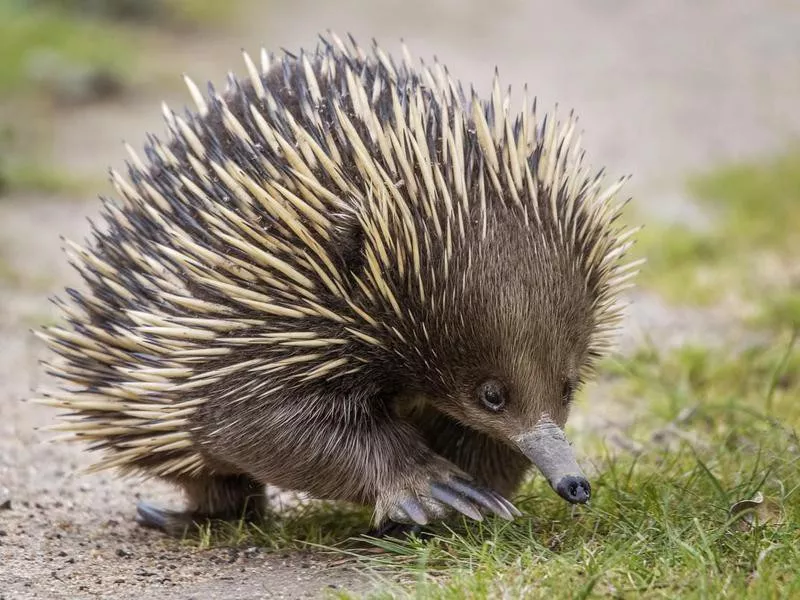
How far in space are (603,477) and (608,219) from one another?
0.83 meters

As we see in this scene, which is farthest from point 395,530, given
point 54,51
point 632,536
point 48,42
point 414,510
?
point 48,42

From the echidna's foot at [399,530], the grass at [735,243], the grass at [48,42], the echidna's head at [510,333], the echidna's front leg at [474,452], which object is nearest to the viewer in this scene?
the echidna's head at [510,333]

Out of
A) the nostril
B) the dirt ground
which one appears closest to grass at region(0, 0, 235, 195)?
the dirt ground

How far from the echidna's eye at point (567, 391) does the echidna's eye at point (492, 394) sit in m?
0.17

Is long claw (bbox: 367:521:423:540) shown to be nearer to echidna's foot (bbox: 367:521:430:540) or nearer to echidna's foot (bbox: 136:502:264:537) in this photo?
echidna's foot (bbox: 367:521:430:540)

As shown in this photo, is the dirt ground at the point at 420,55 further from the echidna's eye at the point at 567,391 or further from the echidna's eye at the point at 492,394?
the echidna's eye at the point at 567,391

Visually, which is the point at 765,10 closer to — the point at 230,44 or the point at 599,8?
the point at 599,8

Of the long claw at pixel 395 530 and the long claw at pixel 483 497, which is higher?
the long claw at pixel 483 497

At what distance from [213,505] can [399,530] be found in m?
0.81

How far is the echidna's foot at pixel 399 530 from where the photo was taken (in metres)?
3.60

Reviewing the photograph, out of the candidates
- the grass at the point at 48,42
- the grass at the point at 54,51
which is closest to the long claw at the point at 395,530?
the grass at the point at 54,51

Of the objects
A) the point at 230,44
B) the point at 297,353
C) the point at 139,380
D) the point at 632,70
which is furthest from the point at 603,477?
the point at 230,44

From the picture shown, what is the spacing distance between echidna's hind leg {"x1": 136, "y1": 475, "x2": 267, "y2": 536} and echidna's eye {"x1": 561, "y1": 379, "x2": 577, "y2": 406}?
1.14 m

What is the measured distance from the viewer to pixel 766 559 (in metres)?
3.24
